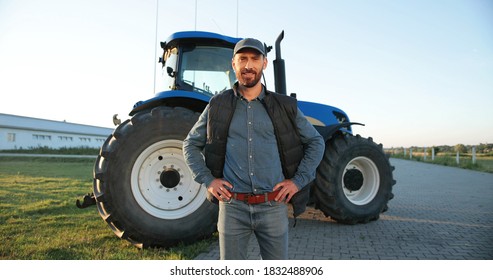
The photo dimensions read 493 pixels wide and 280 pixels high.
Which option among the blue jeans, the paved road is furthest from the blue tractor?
the blue jeans

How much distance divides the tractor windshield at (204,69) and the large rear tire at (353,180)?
5.91 feet

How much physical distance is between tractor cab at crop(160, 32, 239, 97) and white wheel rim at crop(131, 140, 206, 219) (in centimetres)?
92

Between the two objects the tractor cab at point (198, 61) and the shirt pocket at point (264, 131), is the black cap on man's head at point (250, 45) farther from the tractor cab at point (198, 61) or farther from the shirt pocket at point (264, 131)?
the tractor cab at point (198, 61)

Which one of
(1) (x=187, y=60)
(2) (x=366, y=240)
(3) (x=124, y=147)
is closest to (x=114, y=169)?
(3) (x=124, y=147)

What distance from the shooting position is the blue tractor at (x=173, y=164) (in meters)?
3.47

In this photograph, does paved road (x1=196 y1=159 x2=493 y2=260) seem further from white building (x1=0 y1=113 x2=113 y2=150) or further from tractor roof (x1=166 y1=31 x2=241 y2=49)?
white building (x1=0 y1=113 x2=113 y2=150)

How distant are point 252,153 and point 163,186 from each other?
202cm

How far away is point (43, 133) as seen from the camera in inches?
1161

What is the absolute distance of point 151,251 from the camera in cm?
352

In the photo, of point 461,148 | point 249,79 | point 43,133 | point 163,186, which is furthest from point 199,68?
point 43,133

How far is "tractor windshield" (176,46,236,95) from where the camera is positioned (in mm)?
4328

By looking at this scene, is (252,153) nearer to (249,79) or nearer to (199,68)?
(249,79)
